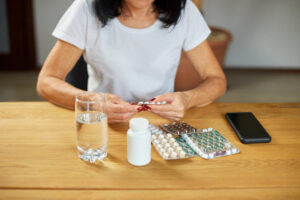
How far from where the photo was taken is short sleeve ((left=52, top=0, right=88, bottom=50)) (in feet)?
4.23

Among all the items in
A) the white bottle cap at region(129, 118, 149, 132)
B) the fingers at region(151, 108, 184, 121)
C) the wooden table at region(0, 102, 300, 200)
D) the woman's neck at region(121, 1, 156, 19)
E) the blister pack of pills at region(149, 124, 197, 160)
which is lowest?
the wooden table at region(0, 102, 300, 200)

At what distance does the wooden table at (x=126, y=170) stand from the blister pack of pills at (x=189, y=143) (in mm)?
18

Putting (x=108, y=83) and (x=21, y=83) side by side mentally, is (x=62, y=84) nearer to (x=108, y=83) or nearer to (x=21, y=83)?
(x=108, y=83)

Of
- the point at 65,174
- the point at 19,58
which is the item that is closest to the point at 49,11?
the point at 19,58

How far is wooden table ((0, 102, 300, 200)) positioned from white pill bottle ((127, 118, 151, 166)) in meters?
0.02

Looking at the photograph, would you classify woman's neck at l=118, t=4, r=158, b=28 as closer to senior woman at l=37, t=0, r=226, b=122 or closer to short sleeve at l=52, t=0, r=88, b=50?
senior woman at l=37, t=0, r=226, b=122

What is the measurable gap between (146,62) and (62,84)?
0.38 metres

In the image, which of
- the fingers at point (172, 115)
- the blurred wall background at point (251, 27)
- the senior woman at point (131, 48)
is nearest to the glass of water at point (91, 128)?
the fingers at point (172, 115)

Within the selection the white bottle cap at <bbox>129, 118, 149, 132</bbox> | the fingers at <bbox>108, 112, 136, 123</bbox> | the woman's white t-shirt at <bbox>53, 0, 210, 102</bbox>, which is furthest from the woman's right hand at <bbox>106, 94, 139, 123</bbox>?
the woman's white t-shirt at <bbox>53, 0, 210, 102</bbox>

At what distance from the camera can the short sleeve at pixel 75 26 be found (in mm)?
1288

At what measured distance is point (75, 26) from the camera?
4.28ft

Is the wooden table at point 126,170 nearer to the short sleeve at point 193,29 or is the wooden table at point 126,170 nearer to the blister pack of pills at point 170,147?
the blister pack of pills at point 170,147

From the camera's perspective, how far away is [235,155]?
0.88m

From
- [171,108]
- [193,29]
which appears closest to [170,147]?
[171,108]
